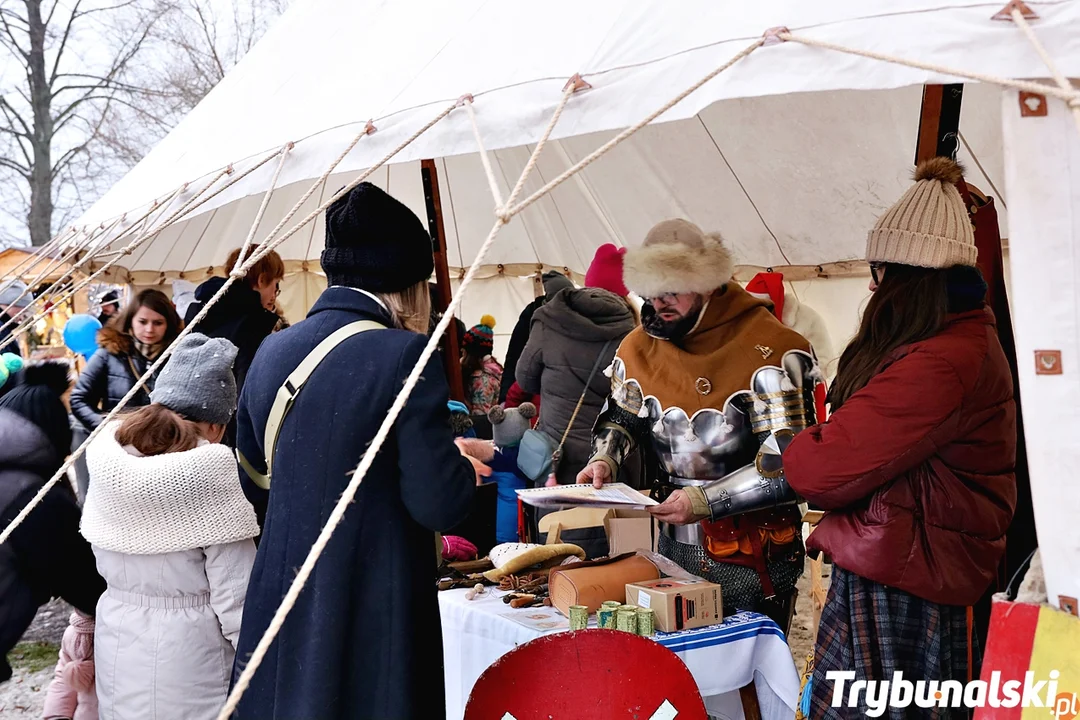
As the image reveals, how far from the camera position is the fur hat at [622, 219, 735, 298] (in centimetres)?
241

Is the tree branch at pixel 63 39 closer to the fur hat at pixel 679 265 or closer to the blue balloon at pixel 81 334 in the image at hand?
the blue balloon at pixel 81 334

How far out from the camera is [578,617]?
209cm

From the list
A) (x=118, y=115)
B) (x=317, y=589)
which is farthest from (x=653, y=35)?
(x=118, y=115)

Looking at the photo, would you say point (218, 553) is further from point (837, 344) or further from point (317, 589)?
point (837, 344)

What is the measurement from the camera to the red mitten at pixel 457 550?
2.90 metres

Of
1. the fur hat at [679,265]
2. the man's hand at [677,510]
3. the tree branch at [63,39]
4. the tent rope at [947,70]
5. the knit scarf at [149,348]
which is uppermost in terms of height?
the tree branch at [63,39]

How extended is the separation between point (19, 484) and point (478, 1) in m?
1.81

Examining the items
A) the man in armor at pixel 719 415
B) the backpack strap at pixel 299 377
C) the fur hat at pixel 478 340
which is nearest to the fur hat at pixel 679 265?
the man in armor at pixel 719 415

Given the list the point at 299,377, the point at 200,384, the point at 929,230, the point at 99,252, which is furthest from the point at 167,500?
the point at 929,230

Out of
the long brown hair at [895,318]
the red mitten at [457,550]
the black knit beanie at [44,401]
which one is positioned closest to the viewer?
the long brown hair at [895,318]

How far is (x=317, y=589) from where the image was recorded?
1625mm

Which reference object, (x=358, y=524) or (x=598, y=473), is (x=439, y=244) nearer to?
(x=598, y=473)

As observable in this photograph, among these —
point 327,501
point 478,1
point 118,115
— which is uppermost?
point 118,115

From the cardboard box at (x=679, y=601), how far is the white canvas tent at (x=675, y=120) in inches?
33.7
